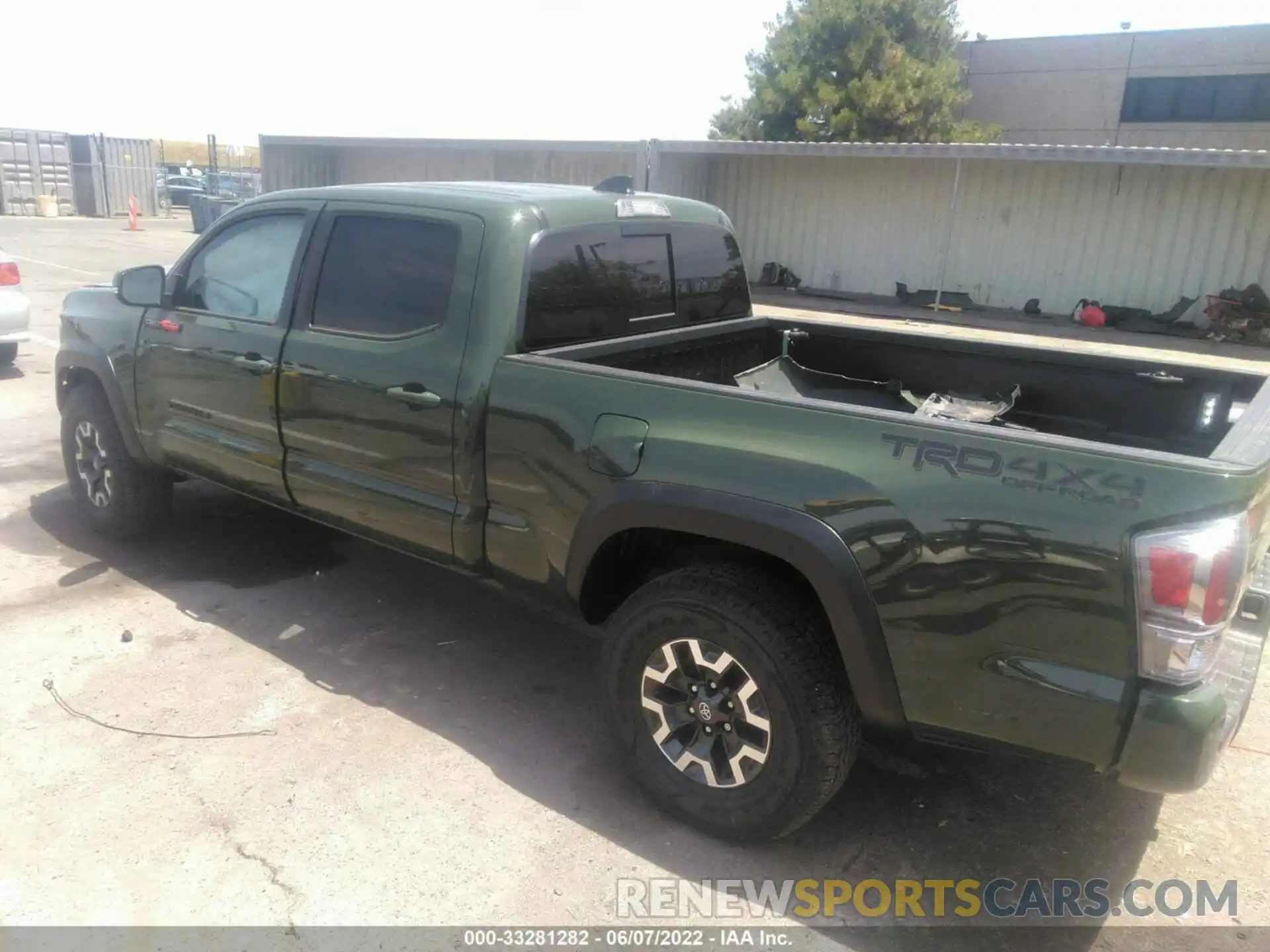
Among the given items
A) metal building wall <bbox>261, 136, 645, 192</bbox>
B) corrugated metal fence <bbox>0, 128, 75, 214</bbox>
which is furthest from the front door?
corrugated metal fence <bbox>0, 128, 75, 214</bbox>

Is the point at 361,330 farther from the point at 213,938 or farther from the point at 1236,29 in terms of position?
the point at 1236,29

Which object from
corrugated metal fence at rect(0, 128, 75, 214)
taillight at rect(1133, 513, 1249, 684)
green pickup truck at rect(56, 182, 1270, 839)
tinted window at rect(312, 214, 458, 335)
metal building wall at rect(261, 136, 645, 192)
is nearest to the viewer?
taillight at rect(1133, 513, 1249, 684)

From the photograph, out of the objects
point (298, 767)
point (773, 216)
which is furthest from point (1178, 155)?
point (298, 767)

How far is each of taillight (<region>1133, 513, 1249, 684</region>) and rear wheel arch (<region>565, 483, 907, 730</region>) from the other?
64 centimetres

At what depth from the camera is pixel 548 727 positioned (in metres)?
3.63

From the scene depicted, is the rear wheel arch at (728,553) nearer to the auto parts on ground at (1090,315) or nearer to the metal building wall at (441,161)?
the auto parts on ground at (1090,315)

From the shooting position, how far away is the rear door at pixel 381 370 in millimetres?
3463

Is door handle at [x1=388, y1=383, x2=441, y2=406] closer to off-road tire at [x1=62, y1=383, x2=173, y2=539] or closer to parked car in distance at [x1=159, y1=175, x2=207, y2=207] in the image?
off-road tire at [x1=62, y1=383, x2=173, y2=539]

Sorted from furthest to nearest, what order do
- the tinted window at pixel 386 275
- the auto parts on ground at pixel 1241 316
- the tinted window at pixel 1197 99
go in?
1. the tinted window at pixel 1197 99
2. the auto parts on ground at pixel 1241 316
3. the tinted window at pixel 386 275

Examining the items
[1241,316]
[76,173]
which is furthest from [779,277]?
[76,173]

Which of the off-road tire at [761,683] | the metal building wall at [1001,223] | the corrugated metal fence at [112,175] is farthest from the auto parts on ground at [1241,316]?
the corrugated metal fence at [112,175]

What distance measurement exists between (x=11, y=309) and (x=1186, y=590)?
33.6ft

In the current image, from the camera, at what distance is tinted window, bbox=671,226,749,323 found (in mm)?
4215

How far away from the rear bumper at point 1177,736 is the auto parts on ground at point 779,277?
17.3 meters
